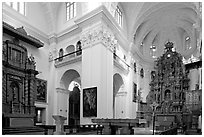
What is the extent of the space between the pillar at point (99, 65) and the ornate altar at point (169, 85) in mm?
8082

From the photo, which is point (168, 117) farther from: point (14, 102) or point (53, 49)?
point (14, 102)

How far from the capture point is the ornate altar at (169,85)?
2252 cm

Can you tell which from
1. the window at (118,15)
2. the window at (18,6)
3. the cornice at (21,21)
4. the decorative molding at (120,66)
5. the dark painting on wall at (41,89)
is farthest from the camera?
the window at (118,15)

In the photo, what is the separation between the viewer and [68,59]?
18422mm

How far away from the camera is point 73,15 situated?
19.1m

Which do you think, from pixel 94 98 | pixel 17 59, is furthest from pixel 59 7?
pixel 94 98

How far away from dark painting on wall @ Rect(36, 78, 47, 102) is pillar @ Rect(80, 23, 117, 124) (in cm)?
339

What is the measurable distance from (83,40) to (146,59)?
1288 centimetres

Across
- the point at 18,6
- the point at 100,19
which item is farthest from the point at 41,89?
the point at 100,19

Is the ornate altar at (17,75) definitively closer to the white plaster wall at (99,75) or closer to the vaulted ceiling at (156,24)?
the white plaster wall at (99,75)

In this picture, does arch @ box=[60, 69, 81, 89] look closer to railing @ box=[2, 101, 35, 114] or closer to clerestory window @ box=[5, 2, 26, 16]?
railing @ box=[2, 101, 35, 114]

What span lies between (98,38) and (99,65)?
171cm

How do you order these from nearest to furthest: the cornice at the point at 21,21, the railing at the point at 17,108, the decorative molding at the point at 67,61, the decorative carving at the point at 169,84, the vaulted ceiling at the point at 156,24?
the railing at the point at 17,108 < the cornice at the point at 21,21 < the decorative molding at the point at 67,61 < the vaulted ceiling at the point at 156,24 < the decorative carving at the point at 169,84

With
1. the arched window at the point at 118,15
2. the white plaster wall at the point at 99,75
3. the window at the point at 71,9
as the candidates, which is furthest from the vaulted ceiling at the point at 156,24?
the white plaster wall at the point at 99,75
